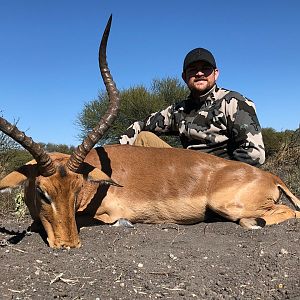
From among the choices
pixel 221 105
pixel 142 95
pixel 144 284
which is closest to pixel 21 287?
pixel 144 284

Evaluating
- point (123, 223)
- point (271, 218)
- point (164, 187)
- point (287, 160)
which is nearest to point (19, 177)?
point (123, 223)

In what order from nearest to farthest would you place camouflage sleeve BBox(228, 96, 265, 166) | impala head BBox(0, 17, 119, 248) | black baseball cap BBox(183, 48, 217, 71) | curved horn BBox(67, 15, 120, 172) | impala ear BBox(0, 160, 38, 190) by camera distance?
impala head BBox(0, 17, 119, 248) → impala ear BBox(0, 160, 38, 190) → curved horn BBox(67, 15, 120, 172) → camouflage sleeve BBox(228, 96, 265, 166) → black baseball cap BBox(183, 48, 217, 71)

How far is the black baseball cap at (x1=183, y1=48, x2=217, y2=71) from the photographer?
709cm

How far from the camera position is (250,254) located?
13.7ft

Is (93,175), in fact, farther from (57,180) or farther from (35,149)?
(35,149)

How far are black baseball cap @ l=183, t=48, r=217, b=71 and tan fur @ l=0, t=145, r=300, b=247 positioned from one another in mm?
1732

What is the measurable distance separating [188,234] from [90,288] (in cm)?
Answer: 210

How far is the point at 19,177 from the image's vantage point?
4898 mm

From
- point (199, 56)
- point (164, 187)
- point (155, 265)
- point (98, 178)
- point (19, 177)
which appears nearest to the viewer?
point (155, 265)

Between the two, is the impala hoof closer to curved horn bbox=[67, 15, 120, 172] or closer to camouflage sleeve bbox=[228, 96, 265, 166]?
curved horn bbox=[67, 15, 120, 172]

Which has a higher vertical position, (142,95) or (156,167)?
(142,95)

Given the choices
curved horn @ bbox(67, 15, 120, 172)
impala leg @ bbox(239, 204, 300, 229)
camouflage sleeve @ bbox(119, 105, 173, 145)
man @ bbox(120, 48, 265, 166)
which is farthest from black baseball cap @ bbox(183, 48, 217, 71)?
impala leg @ bbox(239, 204, 300, 229)

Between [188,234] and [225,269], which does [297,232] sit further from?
[225,269]

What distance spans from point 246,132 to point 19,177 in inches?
127
